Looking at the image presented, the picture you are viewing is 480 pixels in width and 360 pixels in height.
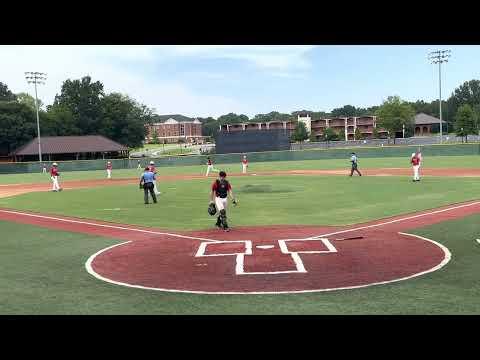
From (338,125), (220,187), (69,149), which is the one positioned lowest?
(220,187)

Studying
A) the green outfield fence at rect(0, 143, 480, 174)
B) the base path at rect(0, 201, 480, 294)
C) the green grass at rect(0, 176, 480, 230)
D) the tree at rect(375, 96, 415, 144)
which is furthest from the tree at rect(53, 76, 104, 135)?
the base path at rect(0, 201, 480, 294)

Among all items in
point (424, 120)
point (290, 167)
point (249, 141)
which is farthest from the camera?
point (424, 120)

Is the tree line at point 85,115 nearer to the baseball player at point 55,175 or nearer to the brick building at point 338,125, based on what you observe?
the brick building at point 338,125

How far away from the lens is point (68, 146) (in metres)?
83.4

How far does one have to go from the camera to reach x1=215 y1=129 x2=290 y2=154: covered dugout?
72625 millimetres

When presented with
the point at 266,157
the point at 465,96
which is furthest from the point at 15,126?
the point at 465,96

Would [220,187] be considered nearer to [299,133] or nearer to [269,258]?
[269,258]

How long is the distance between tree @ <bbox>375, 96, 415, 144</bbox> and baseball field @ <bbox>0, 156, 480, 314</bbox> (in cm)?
9084

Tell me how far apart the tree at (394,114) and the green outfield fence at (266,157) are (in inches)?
1860

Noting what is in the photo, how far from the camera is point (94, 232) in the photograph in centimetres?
1684

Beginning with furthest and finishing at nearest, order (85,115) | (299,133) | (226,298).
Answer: (299,133) < (85,115) < (226,298)

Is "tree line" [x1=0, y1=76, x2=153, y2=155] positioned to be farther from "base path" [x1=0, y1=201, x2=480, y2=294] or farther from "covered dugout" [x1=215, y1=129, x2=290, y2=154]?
"base path" [x1=0, y1=201, x2=480, y2=294]

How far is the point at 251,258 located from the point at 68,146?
77.6m
